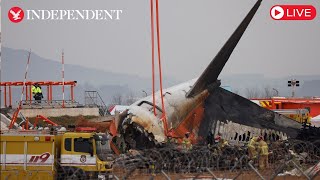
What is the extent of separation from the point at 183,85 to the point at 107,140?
37.7 feet

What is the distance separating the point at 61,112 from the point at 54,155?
20.1 metres

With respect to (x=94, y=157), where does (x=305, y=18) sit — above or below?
above

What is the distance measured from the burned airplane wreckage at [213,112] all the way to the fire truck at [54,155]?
7743 millimetres

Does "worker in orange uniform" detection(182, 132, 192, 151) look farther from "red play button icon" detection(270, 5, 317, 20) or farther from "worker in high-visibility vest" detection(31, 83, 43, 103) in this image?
"worker in high-visibility vest" detection(31, 83, 43, 103)

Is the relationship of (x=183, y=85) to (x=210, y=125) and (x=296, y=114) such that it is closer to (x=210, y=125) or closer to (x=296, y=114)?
(x=210, y=125)

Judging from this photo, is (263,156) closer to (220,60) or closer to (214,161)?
(214,161)

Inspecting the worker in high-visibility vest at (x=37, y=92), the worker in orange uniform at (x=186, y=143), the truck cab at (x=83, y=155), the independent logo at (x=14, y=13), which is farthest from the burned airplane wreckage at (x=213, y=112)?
the worker in high-visibility vest at (x=37, y=92)

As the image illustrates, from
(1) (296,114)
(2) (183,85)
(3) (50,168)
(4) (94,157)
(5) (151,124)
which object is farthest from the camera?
(1) (296,114)

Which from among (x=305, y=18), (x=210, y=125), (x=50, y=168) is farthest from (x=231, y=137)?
(x=50, y=168)

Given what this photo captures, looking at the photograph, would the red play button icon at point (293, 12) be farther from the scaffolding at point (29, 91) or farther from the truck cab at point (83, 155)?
the truck cab at point (83, 155)

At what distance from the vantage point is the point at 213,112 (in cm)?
2869

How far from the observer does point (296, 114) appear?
35844 mm

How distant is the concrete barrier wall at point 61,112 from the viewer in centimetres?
3464

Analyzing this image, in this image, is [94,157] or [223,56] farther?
[223,56]
